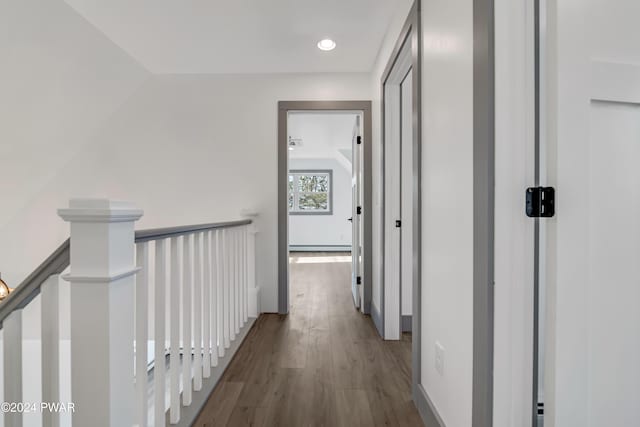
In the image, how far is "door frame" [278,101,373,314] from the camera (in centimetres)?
294

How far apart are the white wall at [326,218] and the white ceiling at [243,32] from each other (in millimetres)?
4512

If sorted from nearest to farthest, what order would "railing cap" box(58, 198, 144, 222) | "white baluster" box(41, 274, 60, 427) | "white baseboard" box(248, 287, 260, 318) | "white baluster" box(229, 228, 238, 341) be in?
"railing cap" box(58, 198, 144, 222), "white baluster" box(41, 274, 60, 427), "white baluster" box(229, 228, 238, 341), "white baseboard" box(248, 287, 260, 318)

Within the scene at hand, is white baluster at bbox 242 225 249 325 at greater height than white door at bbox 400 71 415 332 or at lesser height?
lesser

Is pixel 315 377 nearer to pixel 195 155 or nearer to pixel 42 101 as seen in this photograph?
pixel 195 155

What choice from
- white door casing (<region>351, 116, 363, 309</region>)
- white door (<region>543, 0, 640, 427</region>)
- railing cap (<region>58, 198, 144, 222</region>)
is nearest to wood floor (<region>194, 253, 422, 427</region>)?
white door casing (<region>351, 116, 363, 309</region>)

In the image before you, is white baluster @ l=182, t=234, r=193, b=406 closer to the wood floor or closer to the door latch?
the wood floor

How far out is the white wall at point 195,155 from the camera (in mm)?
3000

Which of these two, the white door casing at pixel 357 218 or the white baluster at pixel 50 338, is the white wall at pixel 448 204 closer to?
the white baluster at pixel 50 338

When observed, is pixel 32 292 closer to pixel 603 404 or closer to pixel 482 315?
pixel 482 315

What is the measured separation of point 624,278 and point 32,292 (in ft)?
5.09

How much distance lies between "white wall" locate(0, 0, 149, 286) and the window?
470 cm

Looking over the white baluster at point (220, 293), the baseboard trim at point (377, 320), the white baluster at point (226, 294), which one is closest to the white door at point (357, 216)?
the baseboard trim at point (377, 320)

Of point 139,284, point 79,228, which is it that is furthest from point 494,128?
point 139,284

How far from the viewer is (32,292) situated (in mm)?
869
